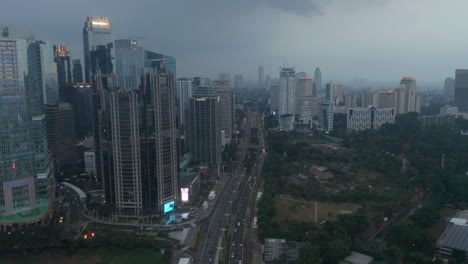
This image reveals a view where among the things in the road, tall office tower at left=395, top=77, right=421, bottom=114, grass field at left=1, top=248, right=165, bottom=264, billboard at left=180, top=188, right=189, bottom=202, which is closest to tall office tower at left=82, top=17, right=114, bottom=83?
the road

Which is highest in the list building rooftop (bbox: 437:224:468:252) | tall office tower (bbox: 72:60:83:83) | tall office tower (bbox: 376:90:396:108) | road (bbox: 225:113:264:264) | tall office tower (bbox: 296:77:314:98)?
tall office tower (bbox: 72:60:83:83)

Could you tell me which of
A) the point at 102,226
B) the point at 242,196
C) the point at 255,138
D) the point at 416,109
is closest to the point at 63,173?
the point at 102,226

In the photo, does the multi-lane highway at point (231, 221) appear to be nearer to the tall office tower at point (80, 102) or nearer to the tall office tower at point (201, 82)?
the tall office tower at point (201, 82)

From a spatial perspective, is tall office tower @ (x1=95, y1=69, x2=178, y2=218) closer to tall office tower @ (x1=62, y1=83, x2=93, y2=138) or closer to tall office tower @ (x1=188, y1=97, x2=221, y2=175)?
tall office tower @ (x1=188, y1=97, x2=221, y2=175)

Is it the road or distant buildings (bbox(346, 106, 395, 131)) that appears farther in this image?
distant buildings (bbox(346, 106, 395, 131))

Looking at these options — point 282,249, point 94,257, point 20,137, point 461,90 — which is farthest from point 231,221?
point 461,90

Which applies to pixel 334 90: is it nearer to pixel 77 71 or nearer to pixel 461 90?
pixel 461 90
